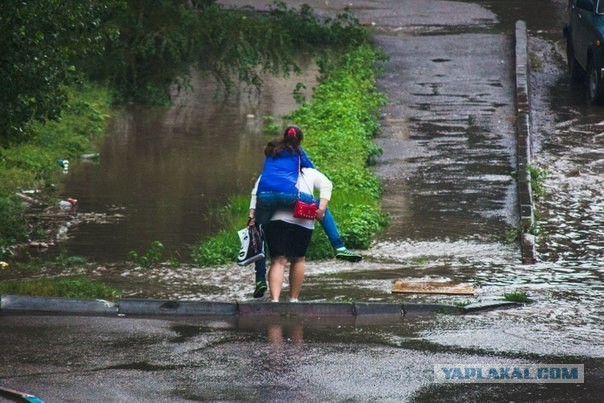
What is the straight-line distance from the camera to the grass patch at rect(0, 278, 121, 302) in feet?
39.7

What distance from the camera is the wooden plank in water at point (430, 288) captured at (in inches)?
495

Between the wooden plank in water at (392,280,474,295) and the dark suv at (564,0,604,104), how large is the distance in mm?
9106

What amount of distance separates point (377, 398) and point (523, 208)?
295 inches

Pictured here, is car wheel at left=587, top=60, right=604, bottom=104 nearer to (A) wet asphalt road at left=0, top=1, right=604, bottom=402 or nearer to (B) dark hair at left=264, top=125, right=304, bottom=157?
(A) wet asphalt road at left=0, top=1, right=604, bottom=402

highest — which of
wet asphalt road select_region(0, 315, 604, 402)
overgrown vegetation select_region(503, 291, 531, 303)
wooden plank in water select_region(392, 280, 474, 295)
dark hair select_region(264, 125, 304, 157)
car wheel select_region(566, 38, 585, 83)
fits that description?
dark hair select_region(264, 125, 304, 157)

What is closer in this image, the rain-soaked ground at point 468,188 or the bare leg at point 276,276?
the rain-soaked ground at point 468,188

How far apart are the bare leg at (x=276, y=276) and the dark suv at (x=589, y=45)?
10.2 meters

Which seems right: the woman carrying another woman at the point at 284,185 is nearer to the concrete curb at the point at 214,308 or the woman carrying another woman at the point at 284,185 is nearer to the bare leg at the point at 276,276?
the bare leg at the point at 276,276

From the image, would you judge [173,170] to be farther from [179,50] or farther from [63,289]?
[63,289]

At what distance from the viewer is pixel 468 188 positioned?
17656 millimetres

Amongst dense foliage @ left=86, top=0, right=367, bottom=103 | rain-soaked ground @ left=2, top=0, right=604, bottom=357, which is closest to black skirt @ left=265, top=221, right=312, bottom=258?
rain-soaked ground @ left=2, top=0, right=604, bottom=357

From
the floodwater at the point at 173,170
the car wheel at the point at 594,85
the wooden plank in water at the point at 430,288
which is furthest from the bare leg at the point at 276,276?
the car wheel at the point at 594,85

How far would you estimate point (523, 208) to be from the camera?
632 inches

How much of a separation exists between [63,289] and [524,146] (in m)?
8.88
